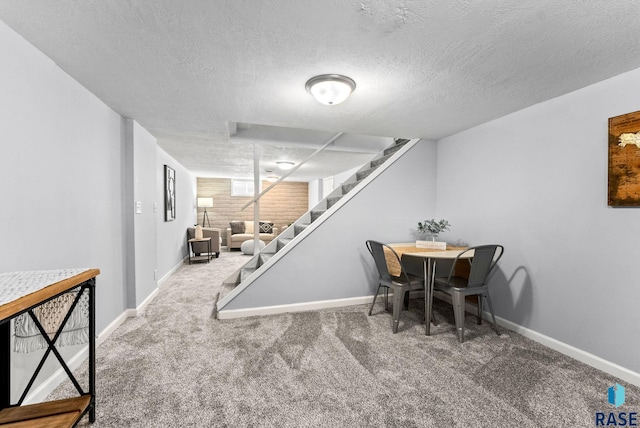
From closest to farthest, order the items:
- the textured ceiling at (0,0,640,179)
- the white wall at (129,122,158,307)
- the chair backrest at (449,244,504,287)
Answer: the textured ceiling at (0,0,640,179) < the chair backrest at (449,244,504,287) < the white wall at (129,122,158,307)

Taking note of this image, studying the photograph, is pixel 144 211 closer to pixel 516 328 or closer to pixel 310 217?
pixel 310 217

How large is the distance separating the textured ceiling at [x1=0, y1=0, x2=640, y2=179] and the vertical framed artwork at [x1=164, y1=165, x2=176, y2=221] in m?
1.92

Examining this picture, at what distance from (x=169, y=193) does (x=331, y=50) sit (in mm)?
4039

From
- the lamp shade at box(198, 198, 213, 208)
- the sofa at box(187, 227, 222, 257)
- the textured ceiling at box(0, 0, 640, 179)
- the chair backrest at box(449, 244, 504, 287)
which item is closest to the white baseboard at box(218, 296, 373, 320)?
the chair backrest at box(449, 244, 504, 287)

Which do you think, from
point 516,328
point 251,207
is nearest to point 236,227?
point 251,207

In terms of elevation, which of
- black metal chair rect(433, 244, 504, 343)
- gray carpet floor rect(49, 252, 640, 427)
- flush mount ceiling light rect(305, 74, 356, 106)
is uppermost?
flush mount ceiling light rect(305, 74, 356, 106)

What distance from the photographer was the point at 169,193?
15.7ft

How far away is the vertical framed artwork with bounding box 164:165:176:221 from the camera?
A: 459 cm

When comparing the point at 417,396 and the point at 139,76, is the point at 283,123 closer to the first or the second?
the point at 139,76

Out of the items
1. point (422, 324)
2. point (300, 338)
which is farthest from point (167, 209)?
point (422, 324)

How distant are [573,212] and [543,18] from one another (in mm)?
1562

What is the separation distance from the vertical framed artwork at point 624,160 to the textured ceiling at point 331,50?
36 centimetres

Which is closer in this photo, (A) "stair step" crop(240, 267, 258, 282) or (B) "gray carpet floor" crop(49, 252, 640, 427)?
(B) "gray carpet floor" crop(49, 252, 640, 427)

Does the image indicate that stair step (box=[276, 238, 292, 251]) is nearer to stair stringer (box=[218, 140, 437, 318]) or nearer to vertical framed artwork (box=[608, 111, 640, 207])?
stair stringer (box=[218, 140, 437, 318])
